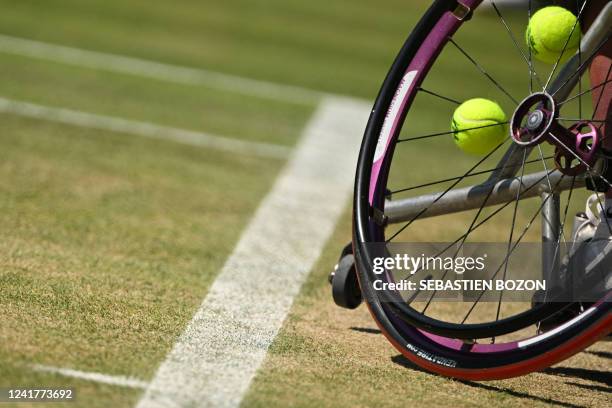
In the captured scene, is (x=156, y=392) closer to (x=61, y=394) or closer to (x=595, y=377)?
(x=61, y=394)

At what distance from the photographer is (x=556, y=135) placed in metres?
3.28

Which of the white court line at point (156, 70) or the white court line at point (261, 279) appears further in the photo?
the white court line at point (156, 70)

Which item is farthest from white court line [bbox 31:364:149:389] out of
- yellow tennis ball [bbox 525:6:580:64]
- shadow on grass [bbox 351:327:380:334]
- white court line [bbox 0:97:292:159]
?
white court line [bbox 0:97:292:159]

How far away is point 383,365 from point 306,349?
29cm

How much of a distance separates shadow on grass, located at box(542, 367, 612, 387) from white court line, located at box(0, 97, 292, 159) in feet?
11.2

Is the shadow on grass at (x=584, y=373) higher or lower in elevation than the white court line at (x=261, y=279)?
higher

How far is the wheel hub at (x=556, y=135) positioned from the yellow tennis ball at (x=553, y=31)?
1.06 ft

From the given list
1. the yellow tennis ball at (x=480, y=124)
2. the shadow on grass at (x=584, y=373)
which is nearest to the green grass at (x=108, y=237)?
the yellow tennis ball at (x=480, y=124)

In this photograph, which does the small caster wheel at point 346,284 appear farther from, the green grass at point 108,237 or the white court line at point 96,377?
the white court line at point 96,377

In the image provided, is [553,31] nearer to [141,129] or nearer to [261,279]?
[261,279]

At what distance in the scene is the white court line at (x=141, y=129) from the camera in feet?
21.5

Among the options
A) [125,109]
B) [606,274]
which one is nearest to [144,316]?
[606,274]

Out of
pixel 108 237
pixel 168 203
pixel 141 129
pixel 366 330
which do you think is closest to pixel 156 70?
pixel 141 129

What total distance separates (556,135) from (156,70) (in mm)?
5889
